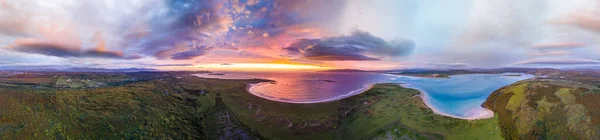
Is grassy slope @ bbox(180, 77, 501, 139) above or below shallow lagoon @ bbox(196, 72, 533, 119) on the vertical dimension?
below

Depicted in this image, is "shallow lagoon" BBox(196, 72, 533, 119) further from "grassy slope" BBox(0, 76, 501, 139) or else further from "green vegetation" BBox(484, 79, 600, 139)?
"green vegetation" BBox(484, 79, 600, 139)

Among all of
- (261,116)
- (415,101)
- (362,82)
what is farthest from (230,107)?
(415,101)

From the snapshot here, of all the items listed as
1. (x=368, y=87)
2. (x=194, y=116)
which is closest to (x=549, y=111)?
(x=368, y=87)

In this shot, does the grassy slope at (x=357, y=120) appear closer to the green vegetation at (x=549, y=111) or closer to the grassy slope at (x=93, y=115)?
the green vegetation at (x=549, y=111)

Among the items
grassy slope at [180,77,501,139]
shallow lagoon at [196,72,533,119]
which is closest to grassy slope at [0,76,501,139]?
grassy slope at [180,77,501,139]

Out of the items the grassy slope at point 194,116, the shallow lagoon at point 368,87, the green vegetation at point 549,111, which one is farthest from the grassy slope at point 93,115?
the green vegetation at point 549,111

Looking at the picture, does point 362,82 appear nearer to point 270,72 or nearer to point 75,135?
point 270,72

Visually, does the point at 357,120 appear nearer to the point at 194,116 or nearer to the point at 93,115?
the point at 194,116
